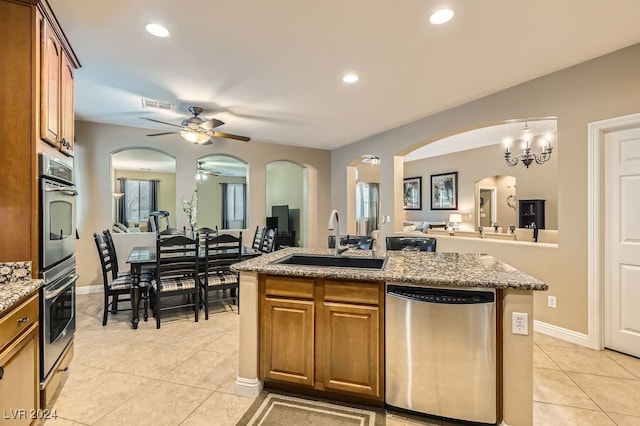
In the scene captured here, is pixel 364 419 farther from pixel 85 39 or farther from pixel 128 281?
pixel 85 39

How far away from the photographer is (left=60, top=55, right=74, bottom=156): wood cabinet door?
89.6 inches

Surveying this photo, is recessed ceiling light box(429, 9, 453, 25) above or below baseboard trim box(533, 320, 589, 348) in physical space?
above

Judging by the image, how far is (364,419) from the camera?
1.94 meters

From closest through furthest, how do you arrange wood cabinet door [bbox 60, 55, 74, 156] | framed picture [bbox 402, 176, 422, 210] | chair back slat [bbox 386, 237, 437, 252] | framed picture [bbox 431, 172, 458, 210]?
wood cabinet door [bbox 60, 55, 74, 156] < chair back slat [bbox 386, 237, 437, 252] < framed picture [bbox 431, 172, 458, 210] < framed picture [bbox 402, 176, 422, 210]

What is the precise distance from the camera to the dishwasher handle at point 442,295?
178 centimetres

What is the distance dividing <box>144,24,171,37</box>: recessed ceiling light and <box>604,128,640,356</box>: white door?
400 centimetres

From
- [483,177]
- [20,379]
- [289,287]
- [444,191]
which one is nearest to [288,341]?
[289,287]

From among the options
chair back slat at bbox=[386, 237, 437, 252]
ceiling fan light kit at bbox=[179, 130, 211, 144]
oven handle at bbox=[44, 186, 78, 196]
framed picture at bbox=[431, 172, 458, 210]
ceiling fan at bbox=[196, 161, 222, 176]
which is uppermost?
ceiling fan at bbox=[196, 161, 222, 176]

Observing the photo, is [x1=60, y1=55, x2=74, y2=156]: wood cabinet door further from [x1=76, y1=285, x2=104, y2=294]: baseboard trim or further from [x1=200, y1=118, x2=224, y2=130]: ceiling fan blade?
[x1=76, y1=285, x2=104, y2=294]: baseboard trim

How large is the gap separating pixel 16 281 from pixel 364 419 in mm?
2189

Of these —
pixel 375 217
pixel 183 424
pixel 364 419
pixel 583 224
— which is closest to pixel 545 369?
pixel 583 224

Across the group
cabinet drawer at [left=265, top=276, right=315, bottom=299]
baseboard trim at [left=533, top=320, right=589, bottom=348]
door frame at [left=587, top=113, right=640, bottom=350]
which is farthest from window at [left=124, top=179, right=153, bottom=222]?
door frame at [left=587, top=113, right=640, bottom=350]

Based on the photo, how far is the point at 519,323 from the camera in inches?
68.5

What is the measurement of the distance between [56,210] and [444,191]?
30.1 feet
